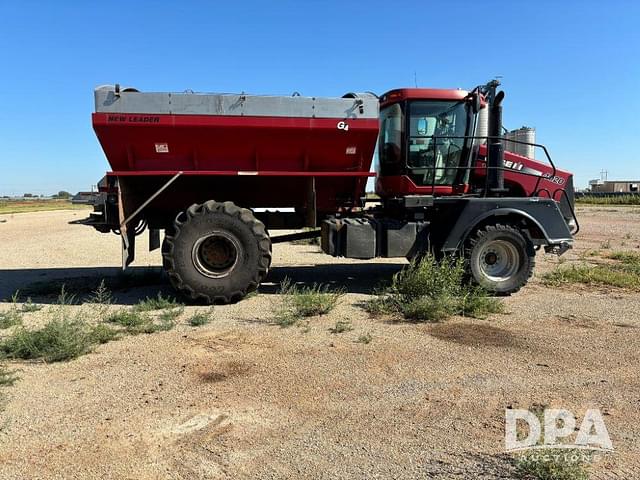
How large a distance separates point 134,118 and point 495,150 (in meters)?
5.93

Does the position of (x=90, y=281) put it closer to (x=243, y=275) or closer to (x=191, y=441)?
(x=243, y=275)

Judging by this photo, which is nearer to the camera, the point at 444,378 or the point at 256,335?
the point at 444,378

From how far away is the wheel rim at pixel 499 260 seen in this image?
27.7 feet

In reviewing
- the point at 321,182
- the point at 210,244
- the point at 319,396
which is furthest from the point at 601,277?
the point at 319,396

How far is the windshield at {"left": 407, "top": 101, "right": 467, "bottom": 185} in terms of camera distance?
8586mm

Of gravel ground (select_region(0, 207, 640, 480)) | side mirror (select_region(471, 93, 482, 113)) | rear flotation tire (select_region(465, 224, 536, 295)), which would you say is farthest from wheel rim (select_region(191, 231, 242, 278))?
side mirror (select_region(471, 93, 482, 113))

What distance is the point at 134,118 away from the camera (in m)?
7.50

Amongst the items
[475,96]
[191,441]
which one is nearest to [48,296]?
[191,441]

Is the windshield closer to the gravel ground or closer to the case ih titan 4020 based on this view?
the case ih titan 4020

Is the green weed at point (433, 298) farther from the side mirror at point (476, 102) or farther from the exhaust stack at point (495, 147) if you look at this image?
the side mirror at point (476, 102)

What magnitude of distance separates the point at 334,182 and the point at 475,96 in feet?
9.26

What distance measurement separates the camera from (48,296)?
27.6 feet

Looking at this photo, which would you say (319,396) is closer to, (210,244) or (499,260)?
(210,244)

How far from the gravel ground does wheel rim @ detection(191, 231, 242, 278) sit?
29.2 inches
